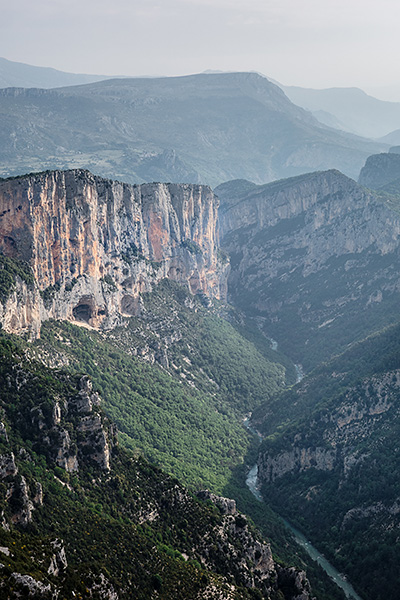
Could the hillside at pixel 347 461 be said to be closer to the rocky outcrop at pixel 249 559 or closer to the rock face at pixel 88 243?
the rocky outcrop at pixel 249 559

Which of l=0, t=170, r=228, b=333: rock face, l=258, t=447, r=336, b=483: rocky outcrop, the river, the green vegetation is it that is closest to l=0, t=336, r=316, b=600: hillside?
the river

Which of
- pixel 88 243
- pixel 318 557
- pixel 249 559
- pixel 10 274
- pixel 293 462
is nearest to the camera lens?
pixel 249 559

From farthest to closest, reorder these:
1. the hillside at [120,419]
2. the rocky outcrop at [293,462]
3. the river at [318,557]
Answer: the rocky outcrop at [293,462] → the river at [318,557] → the hillside at [120,419]

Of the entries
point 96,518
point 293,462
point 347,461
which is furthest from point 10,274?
point 347,461

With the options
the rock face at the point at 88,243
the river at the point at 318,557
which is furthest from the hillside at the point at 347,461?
the rock face at the point at 88,243

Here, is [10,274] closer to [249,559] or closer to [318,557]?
[249,559]

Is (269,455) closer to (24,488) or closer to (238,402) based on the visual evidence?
(238,402)

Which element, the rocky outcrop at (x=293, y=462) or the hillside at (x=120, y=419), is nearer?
the hillside at (x=120, y=419)

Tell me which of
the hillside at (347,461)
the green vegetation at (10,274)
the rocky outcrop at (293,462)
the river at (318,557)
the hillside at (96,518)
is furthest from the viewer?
the rocky outcrop at (293,462)

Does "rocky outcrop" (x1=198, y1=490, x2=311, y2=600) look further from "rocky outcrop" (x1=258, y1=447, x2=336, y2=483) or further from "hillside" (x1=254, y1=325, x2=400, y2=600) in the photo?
"rocky outcrop" (x1=258, y1=447, x2=336, y2=483)
